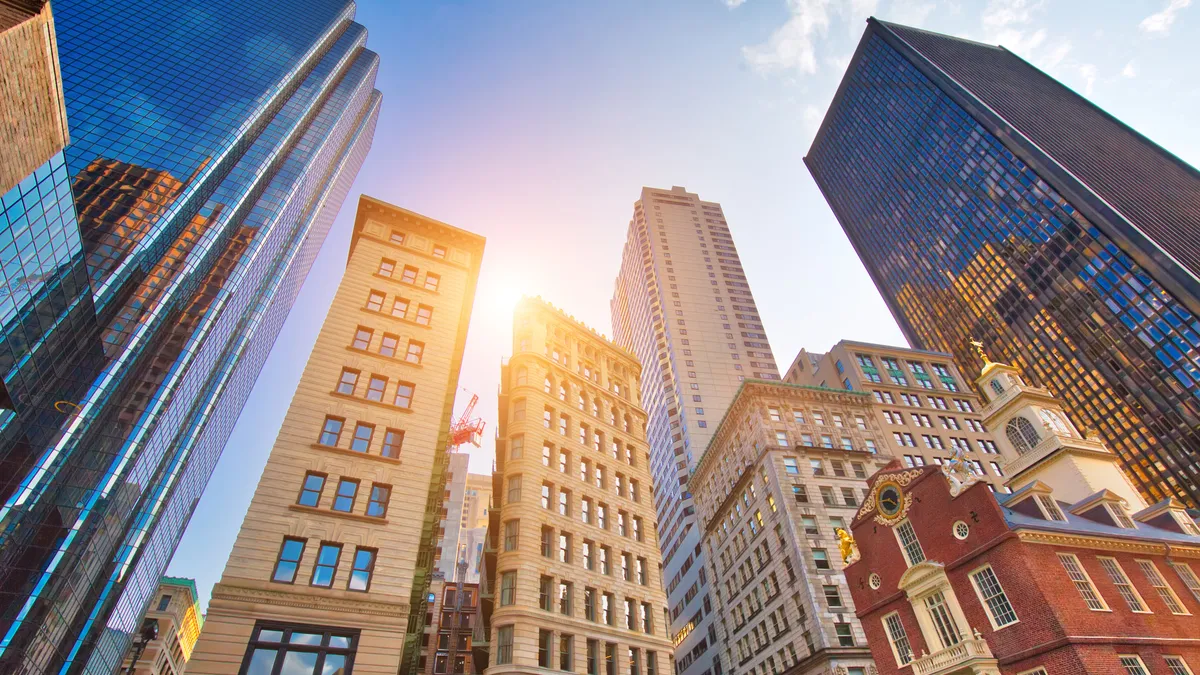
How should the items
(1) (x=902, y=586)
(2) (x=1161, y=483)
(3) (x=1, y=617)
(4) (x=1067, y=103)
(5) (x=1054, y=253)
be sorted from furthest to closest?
1. (4) (x=1067, y=103)
2. (5) (x=1054, y=253)
3. (2) (x=1161, y=483)
4. (3) (x=1, y=617)
5. (1) (x=902, y=586)

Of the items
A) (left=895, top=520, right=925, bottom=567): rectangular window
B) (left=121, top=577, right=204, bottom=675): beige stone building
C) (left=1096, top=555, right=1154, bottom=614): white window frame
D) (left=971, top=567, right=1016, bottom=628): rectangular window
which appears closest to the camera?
(left=971, top=567, right=1016, bottom=628): rectangular window

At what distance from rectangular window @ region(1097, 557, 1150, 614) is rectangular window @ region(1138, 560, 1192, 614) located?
5.67 feet

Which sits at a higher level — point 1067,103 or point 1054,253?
point 1067,103

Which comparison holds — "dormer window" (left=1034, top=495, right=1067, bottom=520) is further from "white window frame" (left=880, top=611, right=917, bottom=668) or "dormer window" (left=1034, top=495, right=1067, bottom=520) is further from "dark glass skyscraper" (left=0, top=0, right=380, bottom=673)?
"dark glass skyscraper" (left=0, top=0, right=380, bottom=673)

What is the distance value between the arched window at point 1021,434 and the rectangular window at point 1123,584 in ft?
55.6

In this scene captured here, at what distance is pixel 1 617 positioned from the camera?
2849 inches

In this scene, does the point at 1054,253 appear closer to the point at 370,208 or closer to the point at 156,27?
the point at 370,208

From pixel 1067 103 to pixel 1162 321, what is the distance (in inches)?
3209

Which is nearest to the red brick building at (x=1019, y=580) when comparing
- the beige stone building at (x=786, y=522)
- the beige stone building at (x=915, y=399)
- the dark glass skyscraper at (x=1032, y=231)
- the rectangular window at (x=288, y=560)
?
the beige stone building at (x=786, y=522)

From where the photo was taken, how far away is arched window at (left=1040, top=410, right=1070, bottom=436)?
46.3 m

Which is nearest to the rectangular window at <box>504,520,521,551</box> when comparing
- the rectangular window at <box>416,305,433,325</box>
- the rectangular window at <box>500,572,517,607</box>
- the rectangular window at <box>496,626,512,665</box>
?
the rectangular window at <box>500,572,517,607</box>

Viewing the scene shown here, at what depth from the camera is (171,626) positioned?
397 feet

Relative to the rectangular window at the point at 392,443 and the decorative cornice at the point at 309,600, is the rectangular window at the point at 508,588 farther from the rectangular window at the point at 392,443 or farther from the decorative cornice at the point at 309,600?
the rectangular window at the point at 392,443

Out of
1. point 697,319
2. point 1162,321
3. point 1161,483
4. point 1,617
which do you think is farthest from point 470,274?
point 1161,483
